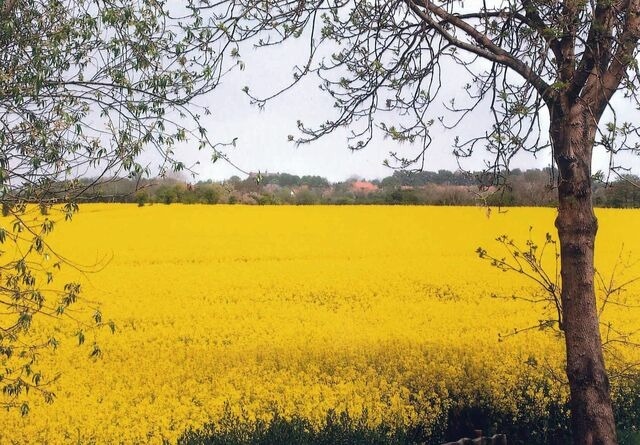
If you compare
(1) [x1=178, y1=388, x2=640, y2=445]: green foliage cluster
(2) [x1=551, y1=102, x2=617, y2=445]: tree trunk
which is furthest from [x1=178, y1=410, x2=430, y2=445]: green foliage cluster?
(2) [x1=551, y1=102, x2=617, y2=445]: tree trunk

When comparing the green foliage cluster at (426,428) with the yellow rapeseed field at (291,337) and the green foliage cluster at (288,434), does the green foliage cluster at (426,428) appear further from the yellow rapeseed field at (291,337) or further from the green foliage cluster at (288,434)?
the yellow rapeseed field at (291,337)

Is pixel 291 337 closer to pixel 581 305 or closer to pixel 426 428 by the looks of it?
pixel 426 428

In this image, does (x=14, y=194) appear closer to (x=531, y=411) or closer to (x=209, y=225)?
(x=531, y=411)

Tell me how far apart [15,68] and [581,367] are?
6.04 meters

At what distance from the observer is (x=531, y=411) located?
9914 millimetres

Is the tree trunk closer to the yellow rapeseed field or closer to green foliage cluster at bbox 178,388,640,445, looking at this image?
the yellow rapeseed field

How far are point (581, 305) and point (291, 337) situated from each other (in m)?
6.32

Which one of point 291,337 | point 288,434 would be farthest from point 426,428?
point 291,337

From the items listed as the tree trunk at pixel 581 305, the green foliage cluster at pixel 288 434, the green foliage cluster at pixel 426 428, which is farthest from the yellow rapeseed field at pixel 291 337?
the green foliage cluster at pixel 288 434

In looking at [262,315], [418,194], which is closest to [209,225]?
[418,194]

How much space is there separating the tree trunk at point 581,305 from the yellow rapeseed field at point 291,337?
3.06 ft

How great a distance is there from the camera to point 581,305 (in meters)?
7.56

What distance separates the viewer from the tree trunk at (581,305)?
7543 millimetres

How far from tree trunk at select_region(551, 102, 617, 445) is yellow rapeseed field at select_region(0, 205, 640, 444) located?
932 mm
